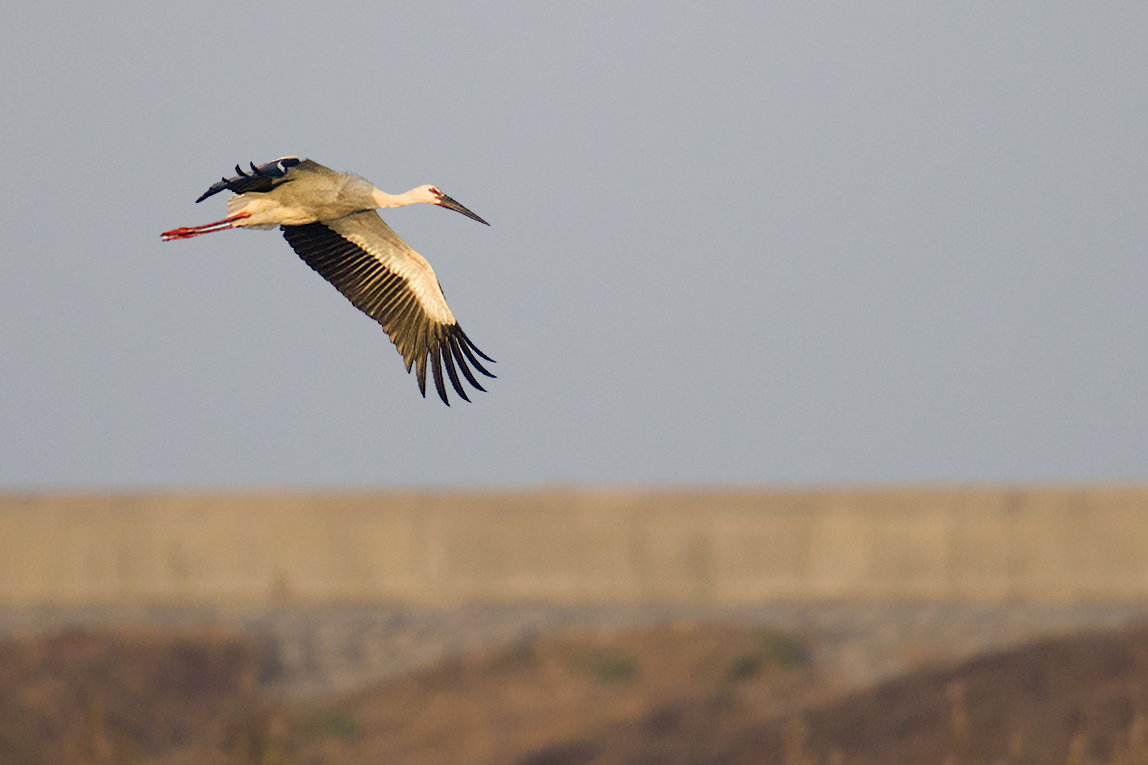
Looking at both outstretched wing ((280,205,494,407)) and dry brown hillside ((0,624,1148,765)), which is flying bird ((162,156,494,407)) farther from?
dry brown hillside ((0,624,1148,765))

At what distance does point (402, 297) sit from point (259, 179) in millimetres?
1689

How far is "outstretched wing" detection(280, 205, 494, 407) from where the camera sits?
12047 mm

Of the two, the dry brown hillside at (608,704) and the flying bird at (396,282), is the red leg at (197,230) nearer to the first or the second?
the flying bird at (396,282)

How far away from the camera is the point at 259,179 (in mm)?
10766

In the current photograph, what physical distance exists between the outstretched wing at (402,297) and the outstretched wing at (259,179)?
112 centimetres

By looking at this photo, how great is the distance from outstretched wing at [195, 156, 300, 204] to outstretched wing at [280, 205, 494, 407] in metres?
1.12

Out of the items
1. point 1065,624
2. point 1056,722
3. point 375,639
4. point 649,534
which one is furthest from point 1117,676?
point 375,639

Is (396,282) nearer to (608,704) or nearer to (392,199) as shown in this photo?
(392,199)

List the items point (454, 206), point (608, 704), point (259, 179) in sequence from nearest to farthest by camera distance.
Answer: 1. point (259, 179)
2. point (454, 206)
3. point (608, 704)

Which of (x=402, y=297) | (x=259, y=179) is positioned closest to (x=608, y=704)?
(x=402, y=297)

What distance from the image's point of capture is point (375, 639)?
21.3 meters

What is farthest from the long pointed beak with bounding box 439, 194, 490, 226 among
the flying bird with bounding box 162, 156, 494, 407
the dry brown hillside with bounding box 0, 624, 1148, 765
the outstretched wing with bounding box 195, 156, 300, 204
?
the dry brown hillside with bounding box 0, 624, 1148, 765

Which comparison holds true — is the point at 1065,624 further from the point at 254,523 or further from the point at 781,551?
the point at 254,523

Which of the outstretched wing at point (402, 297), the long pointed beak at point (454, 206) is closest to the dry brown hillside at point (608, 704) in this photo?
the outstretched wing at point (402, 297)
